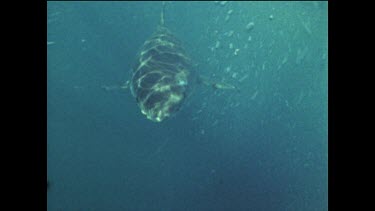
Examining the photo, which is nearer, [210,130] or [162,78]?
[162,78]

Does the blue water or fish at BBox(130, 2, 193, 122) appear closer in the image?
fish at BBox(130, 2, 193, 122)

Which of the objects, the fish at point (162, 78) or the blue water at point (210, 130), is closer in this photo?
the fish at point (162, 78)

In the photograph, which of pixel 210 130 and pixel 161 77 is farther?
pixel 210 130

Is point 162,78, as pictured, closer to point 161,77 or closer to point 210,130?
point 161,77

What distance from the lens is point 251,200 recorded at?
Answer: 864 inches

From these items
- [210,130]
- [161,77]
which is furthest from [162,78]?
[210,130]

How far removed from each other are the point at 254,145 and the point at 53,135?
A: 12.7 m

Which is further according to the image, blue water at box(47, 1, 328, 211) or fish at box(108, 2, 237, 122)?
blue water at box(47, 1, 328, 211)
